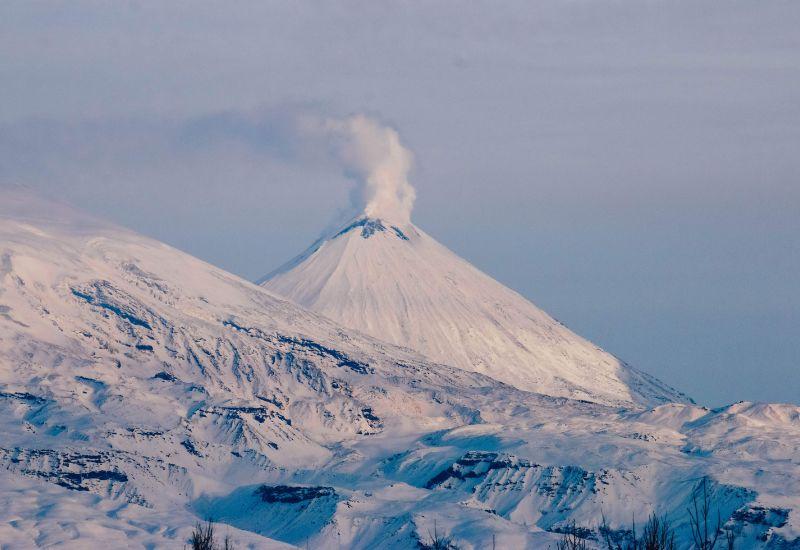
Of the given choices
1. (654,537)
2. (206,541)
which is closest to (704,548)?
(654,537)

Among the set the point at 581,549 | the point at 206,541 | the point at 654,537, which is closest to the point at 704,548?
the point at 654,537

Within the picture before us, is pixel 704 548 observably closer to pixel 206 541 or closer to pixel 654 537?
pixel 654 537

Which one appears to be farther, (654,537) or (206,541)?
(206,541)

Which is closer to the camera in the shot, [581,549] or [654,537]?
[654,537]

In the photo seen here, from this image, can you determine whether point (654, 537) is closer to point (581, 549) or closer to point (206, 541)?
point (581, 549)

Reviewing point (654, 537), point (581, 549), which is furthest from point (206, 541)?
point (654, 537)

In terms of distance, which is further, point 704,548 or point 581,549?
point 581,549

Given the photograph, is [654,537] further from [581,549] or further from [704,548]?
[581,549]

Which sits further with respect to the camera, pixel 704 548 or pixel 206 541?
pixel 206 541
